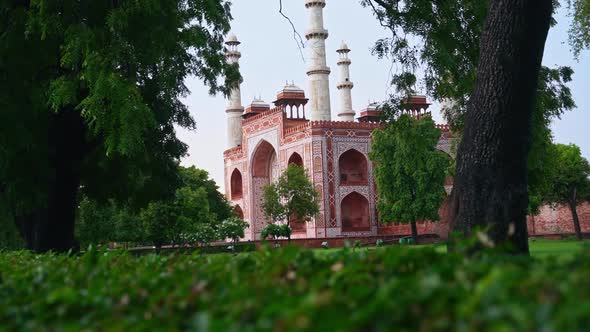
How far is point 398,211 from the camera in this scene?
1119 inches

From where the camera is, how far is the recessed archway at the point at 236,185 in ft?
131

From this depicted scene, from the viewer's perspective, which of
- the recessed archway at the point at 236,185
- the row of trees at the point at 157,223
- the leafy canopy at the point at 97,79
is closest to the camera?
the leafy canopy at the point at 97,79

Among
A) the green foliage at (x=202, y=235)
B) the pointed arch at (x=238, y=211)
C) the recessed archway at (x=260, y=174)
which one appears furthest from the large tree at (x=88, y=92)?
the pointed arch at (x=238, y=211)

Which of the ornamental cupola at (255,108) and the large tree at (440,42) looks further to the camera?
the ornamental cupola at (255,108)

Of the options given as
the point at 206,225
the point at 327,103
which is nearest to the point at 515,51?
the point at 206,225

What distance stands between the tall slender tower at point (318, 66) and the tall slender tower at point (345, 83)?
5870 mm

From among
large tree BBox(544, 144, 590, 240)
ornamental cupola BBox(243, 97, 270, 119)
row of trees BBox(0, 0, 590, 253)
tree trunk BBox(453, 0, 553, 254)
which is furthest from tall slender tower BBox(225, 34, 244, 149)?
tree trunk BBox(453, 0, 553, 254)

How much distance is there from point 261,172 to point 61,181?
27954 millimetres

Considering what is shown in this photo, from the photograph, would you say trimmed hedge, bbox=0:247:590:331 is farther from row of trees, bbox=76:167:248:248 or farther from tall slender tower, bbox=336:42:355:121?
tall slender tower, bbox=336:42:355:121

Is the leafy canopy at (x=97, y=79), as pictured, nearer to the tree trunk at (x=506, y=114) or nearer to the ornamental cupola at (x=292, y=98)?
the tree trunk at (x=506, y=114)

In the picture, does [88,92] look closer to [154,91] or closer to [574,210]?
[154,91]

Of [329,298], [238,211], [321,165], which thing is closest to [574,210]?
[321,165]

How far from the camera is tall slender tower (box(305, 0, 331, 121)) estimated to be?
3412 cm

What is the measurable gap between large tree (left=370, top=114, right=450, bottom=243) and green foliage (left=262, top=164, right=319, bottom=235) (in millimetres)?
3667
